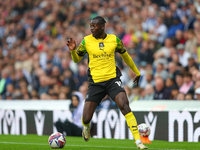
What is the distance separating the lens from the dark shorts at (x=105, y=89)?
7.05 m

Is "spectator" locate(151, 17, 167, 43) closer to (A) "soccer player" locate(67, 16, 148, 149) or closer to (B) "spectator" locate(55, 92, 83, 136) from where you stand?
(B) "spectator" locate(55, 92, 83, 136)

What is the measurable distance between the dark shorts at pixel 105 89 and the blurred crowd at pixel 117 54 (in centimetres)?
420

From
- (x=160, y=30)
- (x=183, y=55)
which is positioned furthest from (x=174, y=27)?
(x=183, y=55)

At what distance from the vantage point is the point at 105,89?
7.22m

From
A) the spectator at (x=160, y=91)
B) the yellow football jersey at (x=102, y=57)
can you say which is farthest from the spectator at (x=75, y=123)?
the yellow football jersey at (x=102, y=57)

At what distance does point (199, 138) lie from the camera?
376 inches

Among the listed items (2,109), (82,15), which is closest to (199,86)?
(2,109)

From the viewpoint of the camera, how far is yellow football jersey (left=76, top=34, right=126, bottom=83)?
7.14 meters

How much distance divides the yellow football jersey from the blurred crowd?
4.23 m

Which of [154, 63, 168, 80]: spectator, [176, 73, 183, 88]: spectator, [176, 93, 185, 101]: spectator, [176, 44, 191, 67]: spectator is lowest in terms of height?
[176, 93, 185, 101]: spectator

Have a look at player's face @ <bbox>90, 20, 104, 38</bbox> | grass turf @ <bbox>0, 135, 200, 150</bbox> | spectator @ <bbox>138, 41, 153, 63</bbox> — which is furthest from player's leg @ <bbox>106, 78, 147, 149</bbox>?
spectator @ <bbox>138, 41, 153, 63</bbox>

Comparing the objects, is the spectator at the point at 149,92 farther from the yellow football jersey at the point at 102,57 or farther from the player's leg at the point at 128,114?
the player's leg at the point at 128,114

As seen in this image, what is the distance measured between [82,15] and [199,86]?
33.4ft

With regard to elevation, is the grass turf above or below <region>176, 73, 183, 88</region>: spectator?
below
